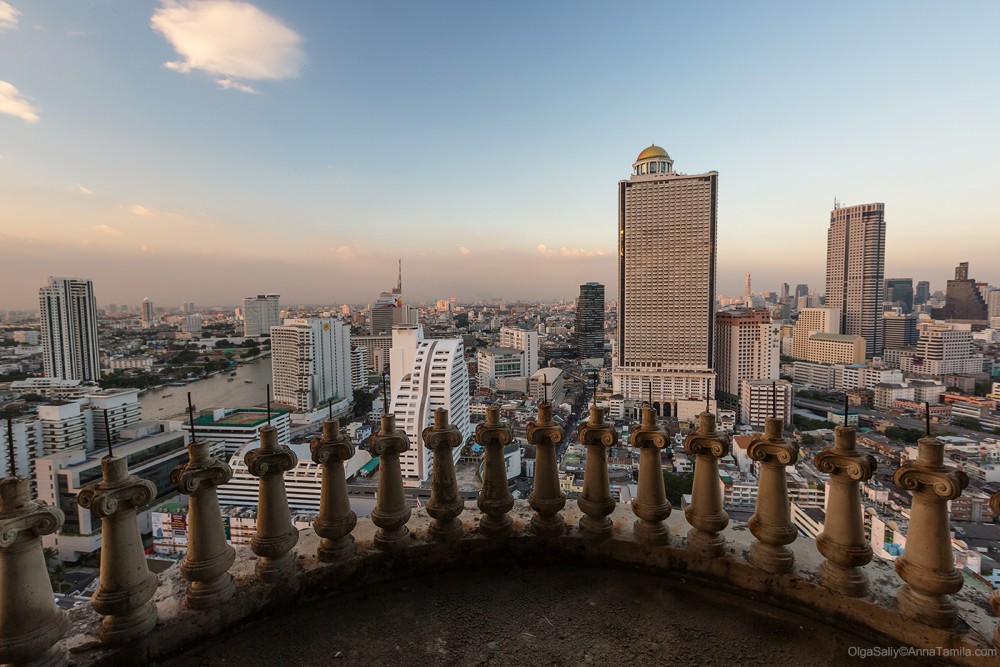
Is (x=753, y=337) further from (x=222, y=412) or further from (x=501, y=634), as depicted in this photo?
(x=501, y=634)

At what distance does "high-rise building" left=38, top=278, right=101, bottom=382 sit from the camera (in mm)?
37125

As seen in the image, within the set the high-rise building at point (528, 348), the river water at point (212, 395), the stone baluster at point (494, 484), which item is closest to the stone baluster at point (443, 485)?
the stone baluster at point (494, 484)

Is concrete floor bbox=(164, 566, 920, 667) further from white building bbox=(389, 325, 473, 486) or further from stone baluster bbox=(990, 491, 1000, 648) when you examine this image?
white building bbox=(389, 325, 473, 486)

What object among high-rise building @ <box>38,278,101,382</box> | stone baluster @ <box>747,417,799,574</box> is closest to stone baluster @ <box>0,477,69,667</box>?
stone baluster @ <box>747,417,799,574</box>

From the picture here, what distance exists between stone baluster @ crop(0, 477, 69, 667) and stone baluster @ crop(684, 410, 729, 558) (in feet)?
7.64

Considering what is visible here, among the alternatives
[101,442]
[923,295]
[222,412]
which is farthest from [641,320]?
[923,295]

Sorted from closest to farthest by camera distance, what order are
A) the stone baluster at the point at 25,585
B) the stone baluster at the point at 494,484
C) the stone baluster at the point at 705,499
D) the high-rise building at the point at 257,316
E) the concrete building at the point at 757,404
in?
the stone baluster at the point at 25,585 → the stone baluster at the point at 705,499 → the stone baluster at the point at 494,484 → the concrete building at the point at 757,404 → the high-rise building at the point at 257,316

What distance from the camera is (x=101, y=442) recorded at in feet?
97.4

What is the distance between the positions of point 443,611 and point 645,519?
1016mm

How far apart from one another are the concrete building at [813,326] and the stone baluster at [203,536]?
3052 inches

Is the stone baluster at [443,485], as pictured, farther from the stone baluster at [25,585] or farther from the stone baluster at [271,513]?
the stone baluster at [25,585]

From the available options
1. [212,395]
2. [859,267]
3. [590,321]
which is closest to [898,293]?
[859,267]

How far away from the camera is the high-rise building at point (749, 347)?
46.9 meters

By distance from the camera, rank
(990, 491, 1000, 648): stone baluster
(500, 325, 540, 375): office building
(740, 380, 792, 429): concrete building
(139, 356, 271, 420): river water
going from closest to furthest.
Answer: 1. (990, 491, 1000, 648): stone baluster
2. (740, 380, 792, 429): concrete building
3. (139, 356, 271, 420): river water
4. (500, 325, 540, 375): office building
